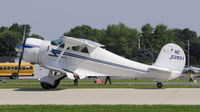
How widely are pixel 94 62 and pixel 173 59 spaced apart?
388 centimetres

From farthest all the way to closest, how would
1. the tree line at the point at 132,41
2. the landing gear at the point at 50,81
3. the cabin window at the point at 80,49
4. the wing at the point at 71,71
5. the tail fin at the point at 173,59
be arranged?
1. the tree line at the point at 132,41
2. the cabin window at the point at 80,49
3. the tail fin at the point at 173,59
4. the landing gear at the point at 50,81
5. the wing at the point at 71,71

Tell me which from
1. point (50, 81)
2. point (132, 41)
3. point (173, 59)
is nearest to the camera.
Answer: point (50, 81)

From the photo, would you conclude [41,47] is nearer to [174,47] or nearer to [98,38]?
[174,47]

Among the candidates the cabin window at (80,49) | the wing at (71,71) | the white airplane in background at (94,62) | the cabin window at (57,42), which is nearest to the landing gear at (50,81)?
the white airplane in background at (94,62)

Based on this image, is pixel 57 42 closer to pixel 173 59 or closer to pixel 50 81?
pixel 50 81

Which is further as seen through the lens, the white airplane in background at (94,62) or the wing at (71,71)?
the white airplane in background at (94,62)
